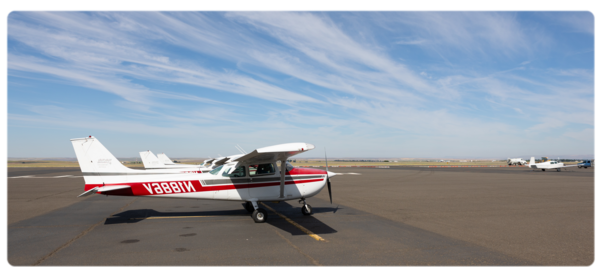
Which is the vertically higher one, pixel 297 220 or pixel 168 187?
pixel 168 187

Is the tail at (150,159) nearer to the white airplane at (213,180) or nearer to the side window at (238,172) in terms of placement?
the white airplane at (213,180)

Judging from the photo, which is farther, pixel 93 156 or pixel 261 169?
pixel 261 169

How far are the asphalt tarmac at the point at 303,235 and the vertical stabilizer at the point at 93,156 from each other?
1.59 metres

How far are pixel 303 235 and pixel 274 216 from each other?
9.35 feet

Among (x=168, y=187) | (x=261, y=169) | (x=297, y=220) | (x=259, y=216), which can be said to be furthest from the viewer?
(x=261, y=169)

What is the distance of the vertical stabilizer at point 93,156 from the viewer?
31.2 feet

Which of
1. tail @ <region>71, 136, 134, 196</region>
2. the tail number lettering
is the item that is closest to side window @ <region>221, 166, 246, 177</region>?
the tail number lettering

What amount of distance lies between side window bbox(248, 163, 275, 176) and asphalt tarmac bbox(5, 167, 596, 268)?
1436mm

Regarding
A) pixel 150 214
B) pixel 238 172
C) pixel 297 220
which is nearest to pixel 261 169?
pixel 238 172

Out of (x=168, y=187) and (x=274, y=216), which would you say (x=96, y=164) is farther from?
(x=274, y=216)

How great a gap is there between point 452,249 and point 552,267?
1614 mm

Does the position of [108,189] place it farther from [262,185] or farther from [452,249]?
[452,249]

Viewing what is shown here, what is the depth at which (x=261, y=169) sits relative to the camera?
10.5 m
